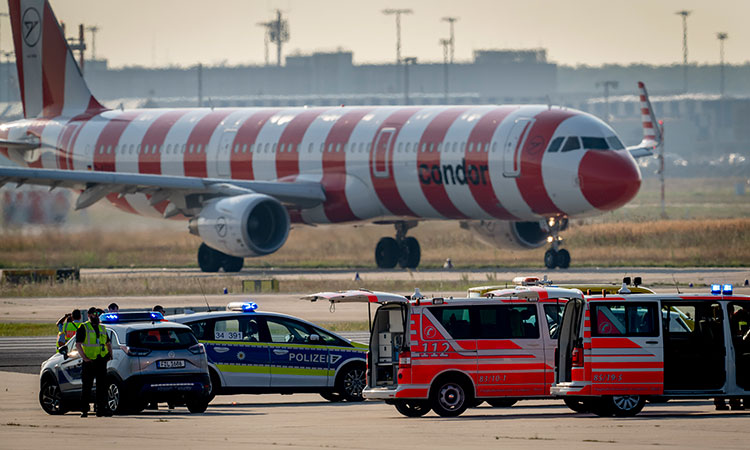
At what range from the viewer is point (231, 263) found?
52.0m

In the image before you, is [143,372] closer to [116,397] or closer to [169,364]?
[169,364]

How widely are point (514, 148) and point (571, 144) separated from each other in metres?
1.77

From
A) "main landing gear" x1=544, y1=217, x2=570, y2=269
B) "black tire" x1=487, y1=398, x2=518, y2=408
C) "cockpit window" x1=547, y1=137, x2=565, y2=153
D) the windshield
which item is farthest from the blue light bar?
"main landing gear" x1=544, y1=217, x2=570, y2=269

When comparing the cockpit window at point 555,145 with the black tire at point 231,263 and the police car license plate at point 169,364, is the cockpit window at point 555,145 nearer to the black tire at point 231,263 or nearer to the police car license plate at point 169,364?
the black tire at point 231,263

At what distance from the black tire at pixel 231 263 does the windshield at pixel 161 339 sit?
29.9 metres

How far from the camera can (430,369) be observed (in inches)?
815

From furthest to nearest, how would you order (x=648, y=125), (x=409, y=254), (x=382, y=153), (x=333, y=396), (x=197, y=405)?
(x=648, y=125), (x=409, y=254), (x=382, y=153), (x=333, y=396), (x=197, y=405)

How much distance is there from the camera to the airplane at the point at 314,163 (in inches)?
1822

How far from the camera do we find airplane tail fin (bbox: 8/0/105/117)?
194 feet

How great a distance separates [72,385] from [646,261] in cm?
3366

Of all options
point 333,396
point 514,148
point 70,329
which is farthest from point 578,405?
point 514,148

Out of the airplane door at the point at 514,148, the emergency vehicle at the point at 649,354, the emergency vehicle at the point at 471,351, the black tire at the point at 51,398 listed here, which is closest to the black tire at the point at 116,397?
the black tire at the point at 51,398

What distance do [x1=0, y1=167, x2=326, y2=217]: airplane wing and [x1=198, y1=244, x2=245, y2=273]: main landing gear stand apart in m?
1.75

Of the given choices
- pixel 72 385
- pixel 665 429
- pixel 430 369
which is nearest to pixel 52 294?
pixel 72 385
